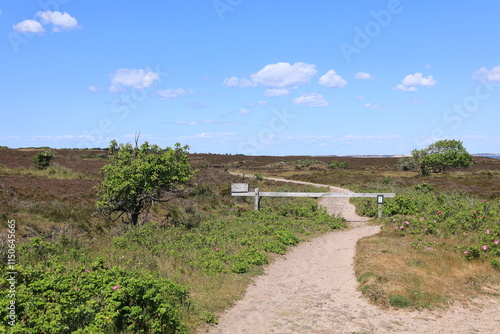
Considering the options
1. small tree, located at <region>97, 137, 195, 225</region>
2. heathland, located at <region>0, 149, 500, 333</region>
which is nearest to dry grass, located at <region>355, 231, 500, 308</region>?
heathland, located at <region>0, 149, 500, 333</region>

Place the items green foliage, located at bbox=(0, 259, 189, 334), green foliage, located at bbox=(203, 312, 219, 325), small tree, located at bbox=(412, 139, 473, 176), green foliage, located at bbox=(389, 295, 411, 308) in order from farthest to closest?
small tree, located at bbox=(412, 139, 473, 176) → green foliage, located at bbox=(389, 295, 411, 308) → green foliage, located at bbox=(203, 312, 219, 325) → green foliage, located at bbox=(0, 259, 189, 334)

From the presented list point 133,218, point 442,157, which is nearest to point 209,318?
point 133,218

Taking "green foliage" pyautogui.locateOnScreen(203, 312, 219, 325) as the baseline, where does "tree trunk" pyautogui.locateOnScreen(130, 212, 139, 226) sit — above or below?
above

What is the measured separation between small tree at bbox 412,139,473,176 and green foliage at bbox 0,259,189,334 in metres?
58.6

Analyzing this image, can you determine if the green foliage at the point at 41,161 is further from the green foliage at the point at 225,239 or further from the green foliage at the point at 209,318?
the green foliage at the point at 209,318

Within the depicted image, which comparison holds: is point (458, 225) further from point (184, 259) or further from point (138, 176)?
point (138, 176)

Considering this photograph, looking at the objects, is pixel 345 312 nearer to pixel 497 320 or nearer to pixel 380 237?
pixel 497 320

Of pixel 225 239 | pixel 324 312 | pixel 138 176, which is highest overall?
pixel 138 176

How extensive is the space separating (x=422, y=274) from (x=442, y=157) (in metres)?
54.9

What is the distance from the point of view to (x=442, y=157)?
57.4 metres

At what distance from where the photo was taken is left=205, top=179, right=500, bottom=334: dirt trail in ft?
22.9

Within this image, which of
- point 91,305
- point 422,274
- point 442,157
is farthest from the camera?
point 442,157

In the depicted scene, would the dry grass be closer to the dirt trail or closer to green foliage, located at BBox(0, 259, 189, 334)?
the dirt trail

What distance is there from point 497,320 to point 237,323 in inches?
221
